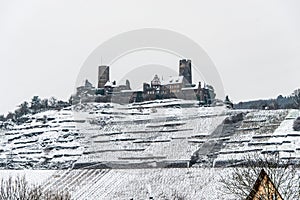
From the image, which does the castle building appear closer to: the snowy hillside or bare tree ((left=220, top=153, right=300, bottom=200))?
the snowy hillside

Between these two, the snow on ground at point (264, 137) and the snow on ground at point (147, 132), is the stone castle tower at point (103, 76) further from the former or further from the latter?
the snow on ground at point (264, 137)

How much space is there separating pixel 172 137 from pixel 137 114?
6.72m

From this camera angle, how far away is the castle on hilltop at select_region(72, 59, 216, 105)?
53156 millimetres

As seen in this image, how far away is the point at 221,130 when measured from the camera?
50.7 meters

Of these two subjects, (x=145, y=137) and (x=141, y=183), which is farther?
(x=145, y=137)

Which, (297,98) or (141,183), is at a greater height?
(297,98)

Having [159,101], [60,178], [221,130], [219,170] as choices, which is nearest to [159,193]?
[219,170]

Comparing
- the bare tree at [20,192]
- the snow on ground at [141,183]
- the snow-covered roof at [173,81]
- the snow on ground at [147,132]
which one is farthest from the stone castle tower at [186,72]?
the bare tree at [20,192]

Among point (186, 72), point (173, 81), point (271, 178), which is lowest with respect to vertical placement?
point (271, 178)

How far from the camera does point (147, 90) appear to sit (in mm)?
56281

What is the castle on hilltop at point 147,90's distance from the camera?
2093 inches

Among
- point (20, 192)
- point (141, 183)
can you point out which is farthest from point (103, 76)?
point (20, 192)

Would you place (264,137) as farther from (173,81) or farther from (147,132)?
(173,81)

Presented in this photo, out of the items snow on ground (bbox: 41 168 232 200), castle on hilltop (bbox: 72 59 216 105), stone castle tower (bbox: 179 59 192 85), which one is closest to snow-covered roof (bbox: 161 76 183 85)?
castle on hilltop (bbox: 72 59 216 105)
